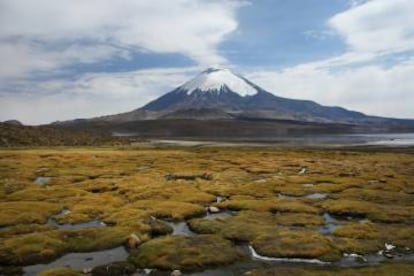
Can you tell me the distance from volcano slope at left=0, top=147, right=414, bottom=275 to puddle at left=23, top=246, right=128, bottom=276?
430 mm

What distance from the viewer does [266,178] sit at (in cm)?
7312

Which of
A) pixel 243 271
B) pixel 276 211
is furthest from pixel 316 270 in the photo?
pixel 276 211

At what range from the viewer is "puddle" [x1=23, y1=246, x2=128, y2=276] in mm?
28766

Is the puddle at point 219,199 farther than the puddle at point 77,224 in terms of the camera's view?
Yes

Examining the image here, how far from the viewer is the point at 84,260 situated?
30.1m

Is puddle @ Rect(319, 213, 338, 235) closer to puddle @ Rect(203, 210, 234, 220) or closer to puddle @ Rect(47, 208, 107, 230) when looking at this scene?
puddle @ Rect(203, 210, 234, 220)

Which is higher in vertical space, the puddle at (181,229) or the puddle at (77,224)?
the puddle at (77,224)

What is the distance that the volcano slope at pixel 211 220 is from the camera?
3025cm

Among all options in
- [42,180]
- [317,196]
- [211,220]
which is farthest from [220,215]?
[42,180]

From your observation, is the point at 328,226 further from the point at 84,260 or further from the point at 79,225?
the point at 79,225

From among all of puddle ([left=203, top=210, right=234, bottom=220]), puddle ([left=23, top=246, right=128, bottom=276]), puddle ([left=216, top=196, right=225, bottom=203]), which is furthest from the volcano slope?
puddle ([left=23, top=246, right=128, bottom=276])

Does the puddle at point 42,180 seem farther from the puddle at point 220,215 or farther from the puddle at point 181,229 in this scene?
the puddle at point 181,229

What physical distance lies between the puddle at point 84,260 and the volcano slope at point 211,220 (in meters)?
0.43

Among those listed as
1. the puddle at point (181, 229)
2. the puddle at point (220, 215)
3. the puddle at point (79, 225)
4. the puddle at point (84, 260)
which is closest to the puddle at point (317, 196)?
the puddle at point (220, 215)
